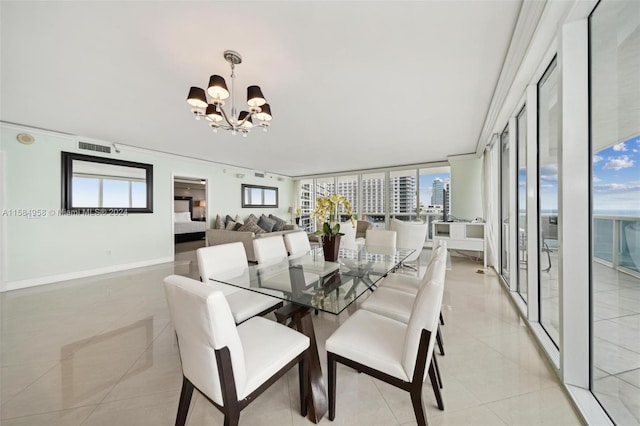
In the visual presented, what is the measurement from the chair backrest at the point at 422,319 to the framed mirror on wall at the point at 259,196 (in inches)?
269

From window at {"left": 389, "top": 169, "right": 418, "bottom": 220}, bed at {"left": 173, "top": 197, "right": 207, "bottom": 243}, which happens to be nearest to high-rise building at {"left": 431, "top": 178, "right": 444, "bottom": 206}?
window at {"left": 389, "top": 169, "right": 418, "bottom": 220}

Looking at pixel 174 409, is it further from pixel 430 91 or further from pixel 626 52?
pixel 430 91

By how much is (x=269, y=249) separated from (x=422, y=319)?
73.0 inches

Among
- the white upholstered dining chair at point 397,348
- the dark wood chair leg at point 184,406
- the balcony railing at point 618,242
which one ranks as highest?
the balcony railing at point 618,242

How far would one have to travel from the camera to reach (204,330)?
34.9 inches

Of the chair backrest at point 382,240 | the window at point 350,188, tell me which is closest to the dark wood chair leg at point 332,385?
the chair backrest at point 382,240

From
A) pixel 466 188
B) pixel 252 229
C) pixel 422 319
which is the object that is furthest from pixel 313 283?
pixel 466 188

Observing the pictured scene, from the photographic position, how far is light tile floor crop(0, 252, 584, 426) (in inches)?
50.8

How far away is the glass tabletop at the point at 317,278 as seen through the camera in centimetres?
144

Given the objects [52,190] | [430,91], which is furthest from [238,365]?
[52,190]

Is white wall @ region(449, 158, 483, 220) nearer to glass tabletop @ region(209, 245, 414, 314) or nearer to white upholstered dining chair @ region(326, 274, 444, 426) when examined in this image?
glass tabletop @ region(209, 245, 414, 314)

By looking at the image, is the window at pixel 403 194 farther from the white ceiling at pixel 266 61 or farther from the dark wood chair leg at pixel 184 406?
the dark wood chair leg at pixel 184 406

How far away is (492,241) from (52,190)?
25.0 feet

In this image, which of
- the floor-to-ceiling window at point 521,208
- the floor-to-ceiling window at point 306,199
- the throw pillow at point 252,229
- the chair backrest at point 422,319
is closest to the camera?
the chair backrest at point 422,319
